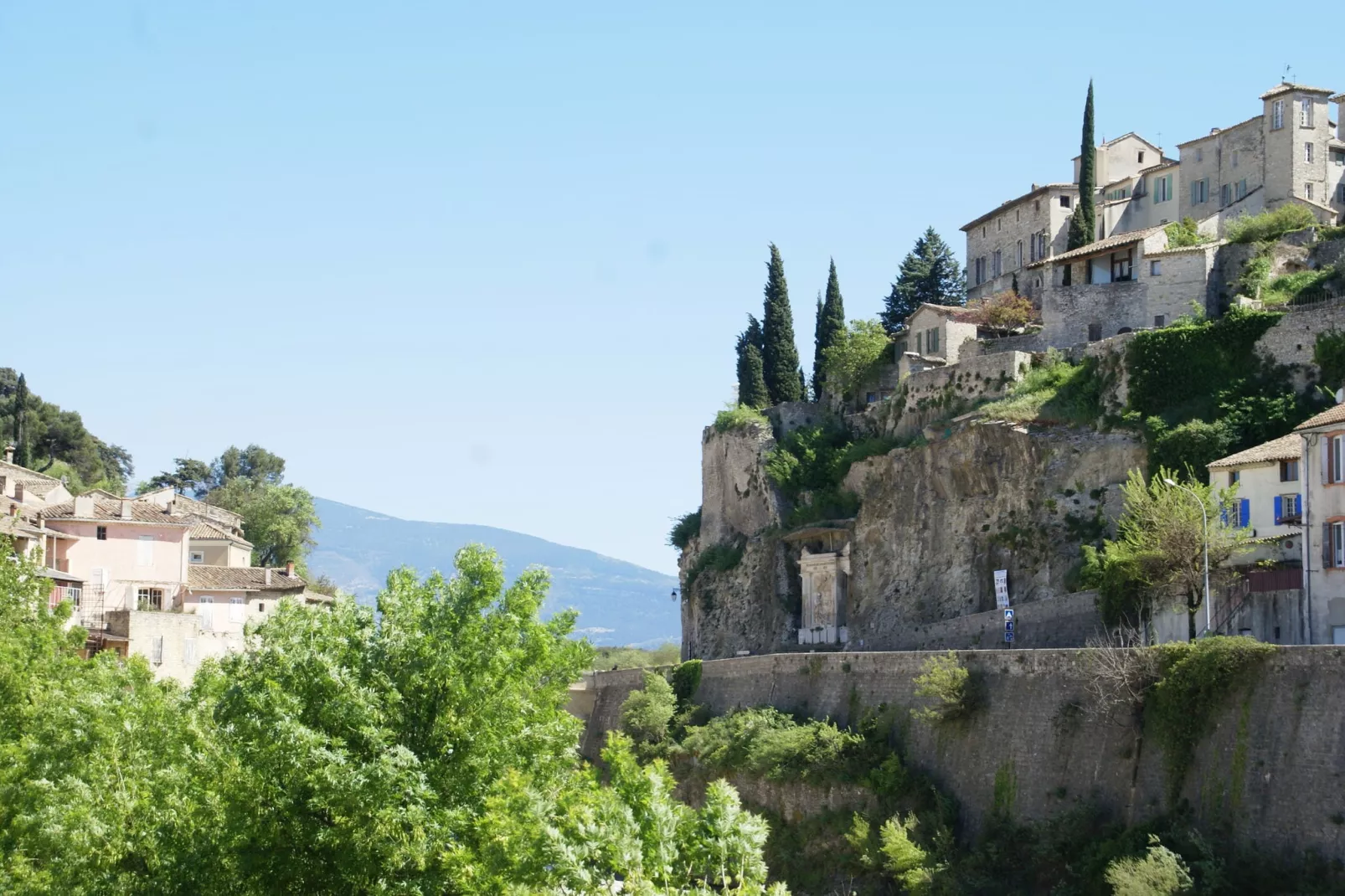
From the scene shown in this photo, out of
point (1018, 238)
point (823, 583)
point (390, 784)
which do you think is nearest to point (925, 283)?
point (1018, 238)

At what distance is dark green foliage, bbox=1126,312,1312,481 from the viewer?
2315 inches

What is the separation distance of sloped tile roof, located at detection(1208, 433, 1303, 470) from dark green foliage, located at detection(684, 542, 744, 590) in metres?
A: 29.3

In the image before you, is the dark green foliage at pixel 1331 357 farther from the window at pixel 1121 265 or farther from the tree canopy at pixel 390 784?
the tree canopy at pixel 390 784

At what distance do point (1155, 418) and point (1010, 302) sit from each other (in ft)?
58.8

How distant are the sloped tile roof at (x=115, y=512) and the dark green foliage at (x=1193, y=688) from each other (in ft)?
128

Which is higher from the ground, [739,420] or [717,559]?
[739,420]

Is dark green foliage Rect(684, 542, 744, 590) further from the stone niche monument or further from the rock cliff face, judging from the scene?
the stone niche monument

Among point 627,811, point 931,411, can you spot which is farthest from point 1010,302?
point 627,811

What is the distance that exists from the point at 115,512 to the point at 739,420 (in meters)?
29.3

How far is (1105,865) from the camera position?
136 ft

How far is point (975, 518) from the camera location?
6694 centimetres

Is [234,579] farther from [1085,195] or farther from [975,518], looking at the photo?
[1085,195]

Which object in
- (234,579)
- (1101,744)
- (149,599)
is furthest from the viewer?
(234,579)

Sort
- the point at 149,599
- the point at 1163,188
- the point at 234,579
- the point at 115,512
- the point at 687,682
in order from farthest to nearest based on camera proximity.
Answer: the point at 1163,188 → the point at 234,579 → the point at 687,682 → the point at 115,512 → the point at 149,599
